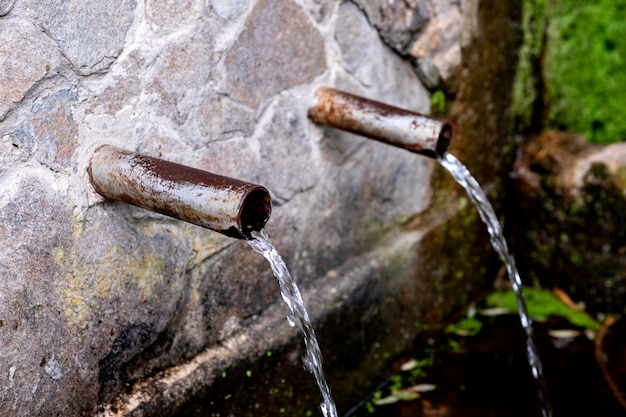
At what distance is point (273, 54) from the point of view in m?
2.10

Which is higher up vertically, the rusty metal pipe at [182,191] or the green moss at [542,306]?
the rusty metal pipe at [182,191]

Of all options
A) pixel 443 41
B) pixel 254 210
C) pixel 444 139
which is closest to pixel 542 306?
pixel 443 41

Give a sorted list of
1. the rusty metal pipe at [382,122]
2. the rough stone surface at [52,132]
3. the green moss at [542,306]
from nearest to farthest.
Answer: the rough stone surface at [52,132], the rusty metal pipe at [382,122], the green moss at [542,306]

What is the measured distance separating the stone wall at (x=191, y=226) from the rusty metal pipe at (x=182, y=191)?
7 centimetres

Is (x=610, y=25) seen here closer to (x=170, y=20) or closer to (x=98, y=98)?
(x=170, y=20)

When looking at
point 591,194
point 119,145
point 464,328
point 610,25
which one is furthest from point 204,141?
point 610,25

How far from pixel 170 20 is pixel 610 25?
2447 mm

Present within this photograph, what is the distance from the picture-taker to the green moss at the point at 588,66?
3363mm

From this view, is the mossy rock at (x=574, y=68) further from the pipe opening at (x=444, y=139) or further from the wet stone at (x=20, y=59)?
the wet stone at (x=20, y=59)

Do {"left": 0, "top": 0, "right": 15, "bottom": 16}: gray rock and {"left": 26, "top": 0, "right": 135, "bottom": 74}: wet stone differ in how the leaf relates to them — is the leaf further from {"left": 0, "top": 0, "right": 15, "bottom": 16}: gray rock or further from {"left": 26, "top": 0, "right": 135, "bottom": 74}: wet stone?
{"left": 0, "top": 0, "right": 15, "bottom": 16}: gray rock

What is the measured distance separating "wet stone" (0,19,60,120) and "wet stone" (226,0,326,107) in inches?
22.5

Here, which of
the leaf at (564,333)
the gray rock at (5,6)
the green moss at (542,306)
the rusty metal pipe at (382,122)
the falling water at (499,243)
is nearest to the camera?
the gray rock at (5,6)

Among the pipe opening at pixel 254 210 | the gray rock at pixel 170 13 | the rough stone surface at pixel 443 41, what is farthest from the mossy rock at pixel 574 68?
the pipe opening at pixel 254 210

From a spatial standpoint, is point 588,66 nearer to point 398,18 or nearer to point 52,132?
point 398,18
